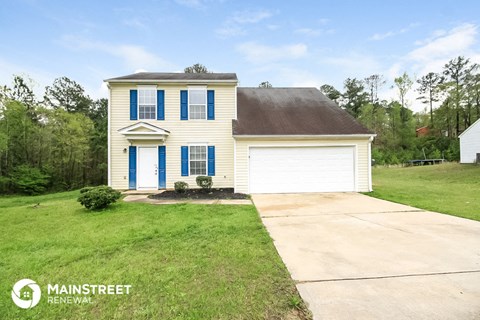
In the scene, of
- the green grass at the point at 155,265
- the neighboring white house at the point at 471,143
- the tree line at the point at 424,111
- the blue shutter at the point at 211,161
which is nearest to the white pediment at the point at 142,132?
the blue shutter at the point at 211,161

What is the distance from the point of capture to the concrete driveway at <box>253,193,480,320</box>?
2.19 metres

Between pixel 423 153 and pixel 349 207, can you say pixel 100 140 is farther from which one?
pixel 423 153

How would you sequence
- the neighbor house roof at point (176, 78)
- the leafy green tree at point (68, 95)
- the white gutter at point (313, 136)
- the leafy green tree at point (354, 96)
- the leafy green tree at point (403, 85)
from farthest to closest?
the leafy green tree at point (354, 96)
the leafy green tree at point (403, 85)
the leafy green tree at point (68, 95)
the neighbor house roof at point (176, 78)
the white gutter at point (313, 136)

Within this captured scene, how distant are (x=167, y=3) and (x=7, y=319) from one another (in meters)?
12.6

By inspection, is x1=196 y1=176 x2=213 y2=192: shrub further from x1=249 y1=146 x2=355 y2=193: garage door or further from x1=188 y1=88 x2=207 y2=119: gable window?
x1=188 y1=88 x2=207 y2=119: gable window

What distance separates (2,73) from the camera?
17375mm

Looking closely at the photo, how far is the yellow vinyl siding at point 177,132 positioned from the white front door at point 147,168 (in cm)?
39

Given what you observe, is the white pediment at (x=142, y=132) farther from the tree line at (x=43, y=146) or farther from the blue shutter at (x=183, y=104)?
the tree line at (x=43, y=146)

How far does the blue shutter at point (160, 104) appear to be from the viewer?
1083 cm

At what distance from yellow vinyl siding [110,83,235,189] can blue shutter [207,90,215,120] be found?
0.50ft

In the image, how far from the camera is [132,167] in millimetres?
10602

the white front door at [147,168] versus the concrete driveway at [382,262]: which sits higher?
the white front door at [147,168]

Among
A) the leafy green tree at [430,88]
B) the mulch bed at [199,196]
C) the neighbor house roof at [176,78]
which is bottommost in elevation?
the mulch bed at [199,196]
